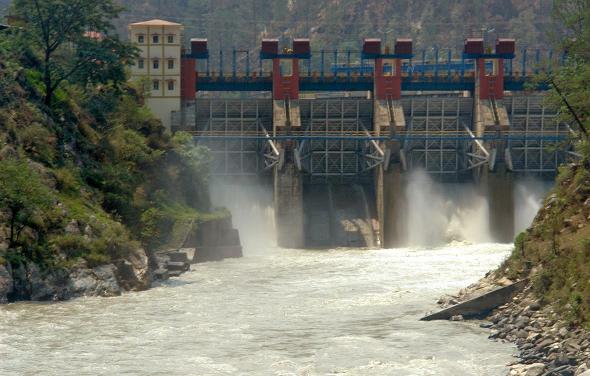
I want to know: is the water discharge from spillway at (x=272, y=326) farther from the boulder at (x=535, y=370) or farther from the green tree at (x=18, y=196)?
the green tree at (x=18, y=196)

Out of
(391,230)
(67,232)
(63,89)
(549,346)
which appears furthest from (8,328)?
(391,230)

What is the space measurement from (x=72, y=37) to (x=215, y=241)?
19670mm

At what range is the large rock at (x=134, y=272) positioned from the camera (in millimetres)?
74750

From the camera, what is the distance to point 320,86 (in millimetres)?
119875

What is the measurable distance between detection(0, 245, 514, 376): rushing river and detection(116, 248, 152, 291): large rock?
4.05ft

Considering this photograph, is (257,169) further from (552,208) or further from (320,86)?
(552,208)

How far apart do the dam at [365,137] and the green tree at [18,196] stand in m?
39.3

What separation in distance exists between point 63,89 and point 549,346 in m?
55.0

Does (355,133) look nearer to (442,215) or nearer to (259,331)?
(442,215)

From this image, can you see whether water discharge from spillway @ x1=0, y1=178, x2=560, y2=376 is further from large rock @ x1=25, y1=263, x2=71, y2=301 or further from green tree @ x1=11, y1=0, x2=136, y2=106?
green tree @ x1=11, y1=0, x2=136, y2=106

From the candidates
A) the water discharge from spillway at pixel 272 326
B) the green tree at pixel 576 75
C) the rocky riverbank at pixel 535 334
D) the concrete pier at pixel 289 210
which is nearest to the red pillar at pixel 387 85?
the concrete pier at pixel 289 210

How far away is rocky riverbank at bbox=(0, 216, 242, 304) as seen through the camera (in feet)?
224

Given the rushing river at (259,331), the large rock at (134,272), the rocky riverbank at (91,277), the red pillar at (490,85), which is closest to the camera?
the rushing river at (259,331)

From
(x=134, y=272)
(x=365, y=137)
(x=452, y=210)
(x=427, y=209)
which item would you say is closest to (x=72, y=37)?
(x=134, y=272)
